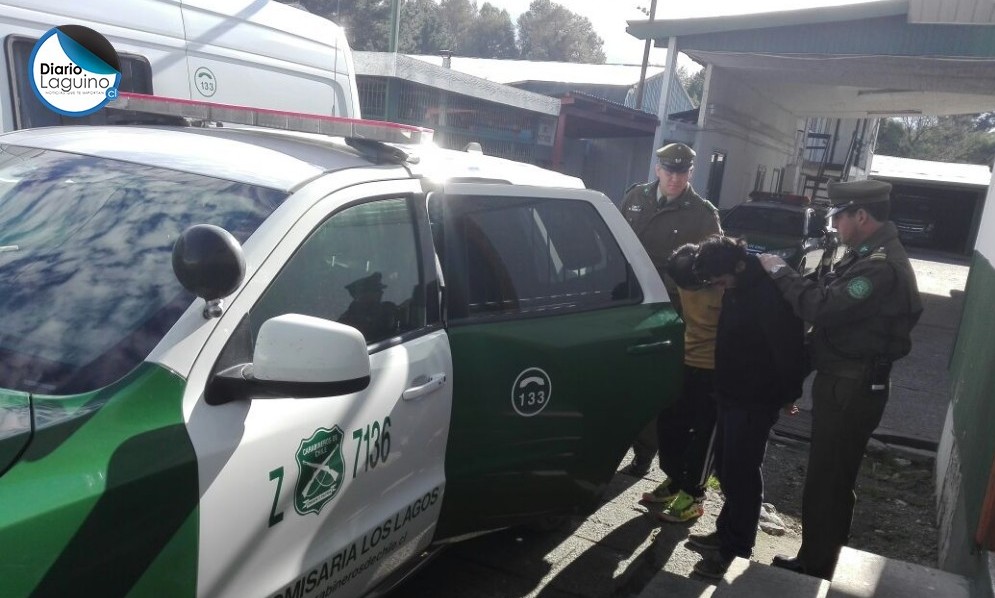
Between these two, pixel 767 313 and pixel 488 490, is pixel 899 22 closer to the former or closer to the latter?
pixel 767 313

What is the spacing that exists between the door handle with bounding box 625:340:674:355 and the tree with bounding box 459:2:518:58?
95.3m

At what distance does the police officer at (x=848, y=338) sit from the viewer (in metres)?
3.57

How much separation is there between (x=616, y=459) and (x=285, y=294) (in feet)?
5.96

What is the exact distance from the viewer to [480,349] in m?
2.83

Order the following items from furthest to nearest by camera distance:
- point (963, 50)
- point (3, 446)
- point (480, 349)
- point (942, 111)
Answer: point (942, 111) → point (963, 50) → point (480, 349) → point (3, 446)

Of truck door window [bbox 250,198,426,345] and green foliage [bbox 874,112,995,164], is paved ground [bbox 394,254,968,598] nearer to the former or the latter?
truck door window [bbox 250,198,426,345]

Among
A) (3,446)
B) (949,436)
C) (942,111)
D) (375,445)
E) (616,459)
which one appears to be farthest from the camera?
(942,111)

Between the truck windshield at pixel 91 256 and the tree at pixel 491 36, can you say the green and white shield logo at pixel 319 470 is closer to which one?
the truck windshield at pixel 91 256

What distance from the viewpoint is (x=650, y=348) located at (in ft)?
11.6

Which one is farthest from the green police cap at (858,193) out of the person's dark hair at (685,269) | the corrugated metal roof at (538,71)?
the corrugated metal roof at (538,71)

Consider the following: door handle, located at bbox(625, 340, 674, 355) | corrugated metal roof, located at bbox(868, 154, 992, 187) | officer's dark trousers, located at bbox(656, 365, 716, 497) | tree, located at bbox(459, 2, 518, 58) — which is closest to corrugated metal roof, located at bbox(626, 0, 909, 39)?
officer's dark trousers, located at bbox(656, 365, 716, 497)

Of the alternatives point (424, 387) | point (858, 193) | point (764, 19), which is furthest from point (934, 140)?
point (424, 387)

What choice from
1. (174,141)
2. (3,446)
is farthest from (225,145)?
(3,446)

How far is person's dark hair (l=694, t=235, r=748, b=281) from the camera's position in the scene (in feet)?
11.9
